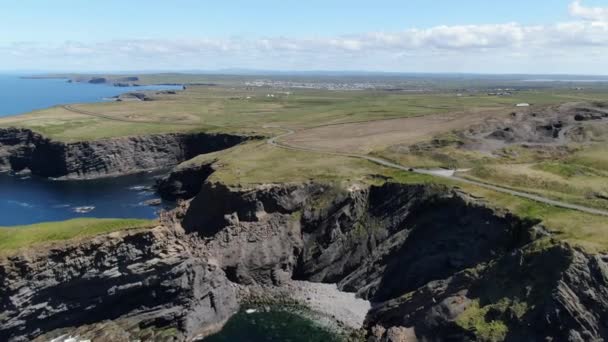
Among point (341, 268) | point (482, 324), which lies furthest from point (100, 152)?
point (482, 324)

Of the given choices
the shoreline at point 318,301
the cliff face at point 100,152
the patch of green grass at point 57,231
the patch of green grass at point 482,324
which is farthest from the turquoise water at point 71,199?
the patch of green grass at point 482,324

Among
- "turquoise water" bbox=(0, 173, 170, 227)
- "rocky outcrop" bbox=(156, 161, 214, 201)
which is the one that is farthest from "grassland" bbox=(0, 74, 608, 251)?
"turquoise water" bbox=(0, 173, 170, 227)

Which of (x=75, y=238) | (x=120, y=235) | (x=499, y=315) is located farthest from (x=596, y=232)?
(x=75, y=238)

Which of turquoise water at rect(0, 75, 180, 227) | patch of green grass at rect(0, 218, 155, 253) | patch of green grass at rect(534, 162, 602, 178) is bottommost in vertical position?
turquoise water at rect(0, 75, 180, 227)

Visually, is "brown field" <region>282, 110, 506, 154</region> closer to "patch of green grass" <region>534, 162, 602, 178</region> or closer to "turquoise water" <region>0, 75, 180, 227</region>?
"patch of green grass" <region>534, 162, 602, 178</region>

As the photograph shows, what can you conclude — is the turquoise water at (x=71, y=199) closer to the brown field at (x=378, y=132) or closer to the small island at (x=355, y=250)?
the small island at (x=355, y=250)

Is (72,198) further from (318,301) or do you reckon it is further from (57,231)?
(318,301)
